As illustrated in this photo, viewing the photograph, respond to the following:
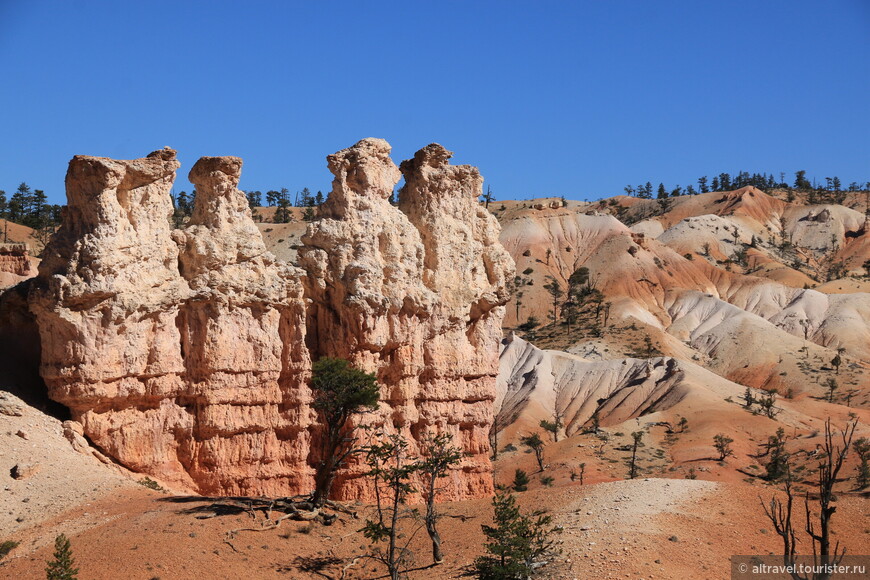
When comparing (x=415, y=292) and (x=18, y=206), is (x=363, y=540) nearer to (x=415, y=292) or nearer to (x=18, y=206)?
(x=415, y=292)

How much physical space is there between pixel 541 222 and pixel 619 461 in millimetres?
81558

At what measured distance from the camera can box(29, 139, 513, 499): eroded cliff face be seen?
26375 millimetres

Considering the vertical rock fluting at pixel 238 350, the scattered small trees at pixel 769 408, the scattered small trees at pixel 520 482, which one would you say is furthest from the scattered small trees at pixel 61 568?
the scattered small trees at pixel 769 408

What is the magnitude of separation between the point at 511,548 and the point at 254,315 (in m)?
11.6

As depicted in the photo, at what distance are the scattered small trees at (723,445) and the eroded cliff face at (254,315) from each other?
978 inches

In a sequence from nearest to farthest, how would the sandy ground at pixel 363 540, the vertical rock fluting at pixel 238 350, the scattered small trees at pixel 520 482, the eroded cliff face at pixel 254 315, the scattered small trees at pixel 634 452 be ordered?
the sandy ground at pixel 363 540 < the eroded cliff face at pixel 254 315 < the vertical rock fluting at pixel 238 350 < the scattered small trees at pixel 520 482 < the scattered small trees at pixel 634 452

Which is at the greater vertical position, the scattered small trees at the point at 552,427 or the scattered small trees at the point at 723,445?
the scattered small trees at the point at 552,427

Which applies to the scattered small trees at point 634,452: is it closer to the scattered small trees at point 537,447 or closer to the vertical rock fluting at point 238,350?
the scattered small trees at point 537,447

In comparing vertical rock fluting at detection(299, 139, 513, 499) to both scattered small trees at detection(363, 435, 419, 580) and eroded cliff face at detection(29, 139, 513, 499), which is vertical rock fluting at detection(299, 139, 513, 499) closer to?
eroded cliff face at detection(29, 139, 513, 499)

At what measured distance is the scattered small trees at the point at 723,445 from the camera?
54647 mm

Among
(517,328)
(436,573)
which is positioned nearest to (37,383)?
(436,573)

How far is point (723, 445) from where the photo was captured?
5531 centimetres

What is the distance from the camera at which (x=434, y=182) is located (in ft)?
112

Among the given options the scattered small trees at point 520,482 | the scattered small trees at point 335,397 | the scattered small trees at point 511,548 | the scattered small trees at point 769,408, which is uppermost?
the scattered small trees at point 335,397
